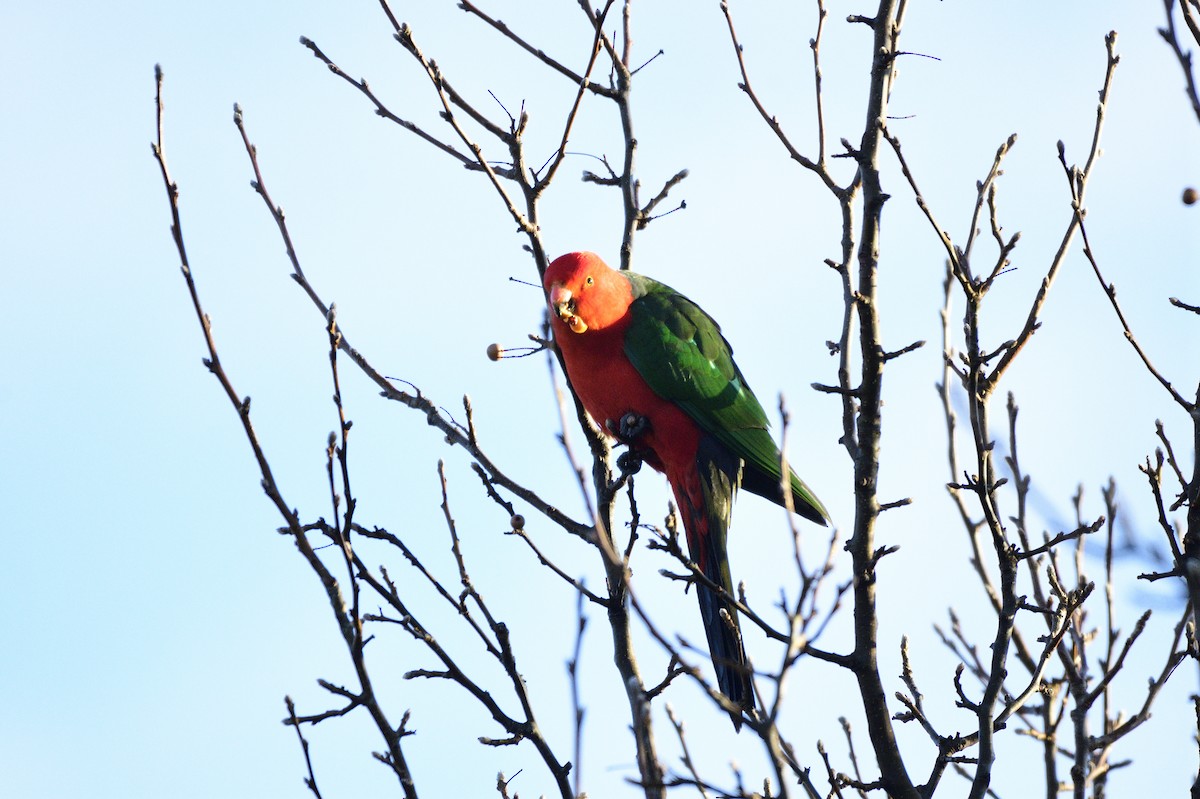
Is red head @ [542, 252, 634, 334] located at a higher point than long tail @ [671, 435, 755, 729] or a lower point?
higher

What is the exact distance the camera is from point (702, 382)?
5.19 meters

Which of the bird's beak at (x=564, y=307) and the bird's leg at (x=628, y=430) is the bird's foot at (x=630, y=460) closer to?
the bird's leg at (x=628, y=430)

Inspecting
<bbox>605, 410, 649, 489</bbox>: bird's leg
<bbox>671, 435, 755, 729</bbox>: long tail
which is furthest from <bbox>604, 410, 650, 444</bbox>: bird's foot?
<bbox>671, 435, 755, 729</bbox>: long tail

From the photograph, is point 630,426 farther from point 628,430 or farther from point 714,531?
point 714,531

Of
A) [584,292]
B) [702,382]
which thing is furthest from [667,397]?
[584,292]

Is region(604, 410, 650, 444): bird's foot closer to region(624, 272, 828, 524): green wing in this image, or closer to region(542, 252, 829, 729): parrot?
region(542, 252, 829, 729): parrot

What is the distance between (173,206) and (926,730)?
101 inches

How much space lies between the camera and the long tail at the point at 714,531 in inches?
169

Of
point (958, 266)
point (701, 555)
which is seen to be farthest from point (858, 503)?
point (701, 555)

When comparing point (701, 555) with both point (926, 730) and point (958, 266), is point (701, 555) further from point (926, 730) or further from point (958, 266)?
point (958, 266)

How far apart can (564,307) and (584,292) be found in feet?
0.61

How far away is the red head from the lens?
4855 mm

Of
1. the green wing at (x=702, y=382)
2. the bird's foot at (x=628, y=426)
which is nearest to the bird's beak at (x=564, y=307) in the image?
the green wing at (x=702, y=382)

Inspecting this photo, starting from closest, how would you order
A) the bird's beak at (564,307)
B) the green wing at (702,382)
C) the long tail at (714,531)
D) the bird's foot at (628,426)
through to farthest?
the long tail at (714,531), the bird's beak at (564,307), the bird's foot at (628,426), the green wing at (702,382)
